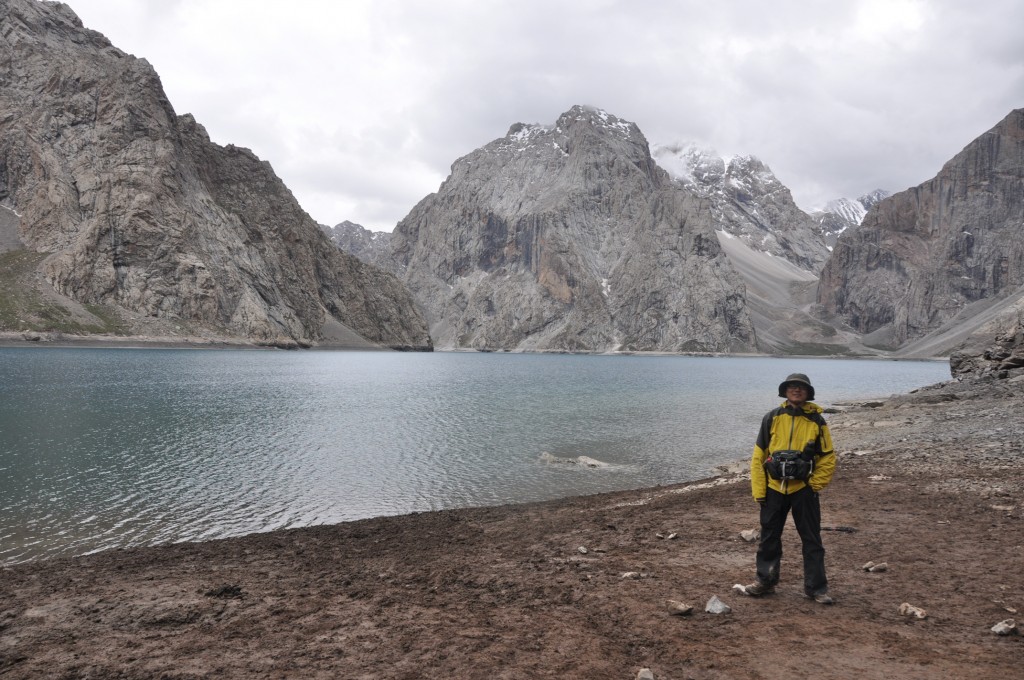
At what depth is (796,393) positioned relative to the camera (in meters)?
8.46

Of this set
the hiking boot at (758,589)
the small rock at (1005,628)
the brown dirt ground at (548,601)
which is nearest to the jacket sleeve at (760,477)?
the hiking boot at (758,589)

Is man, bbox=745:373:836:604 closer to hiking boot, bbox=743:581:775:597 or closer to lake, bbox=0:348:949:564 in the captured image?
hiking boot, bbox=743:581:775:597

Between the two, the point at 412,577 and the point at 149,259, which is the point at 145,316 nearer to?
the point at 149,259

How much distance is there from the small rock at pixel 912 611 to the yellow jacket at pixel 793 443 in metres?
1.76

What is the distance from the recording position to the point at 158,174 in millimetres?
173375

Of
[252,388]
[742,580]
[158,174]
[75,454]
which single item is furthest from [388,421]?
[158,174]

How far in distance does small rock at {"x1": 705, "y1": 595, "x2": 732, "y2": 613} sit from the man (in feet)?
2.37

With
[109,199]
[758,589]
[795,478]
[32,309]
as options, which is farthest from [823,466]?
[109,199]

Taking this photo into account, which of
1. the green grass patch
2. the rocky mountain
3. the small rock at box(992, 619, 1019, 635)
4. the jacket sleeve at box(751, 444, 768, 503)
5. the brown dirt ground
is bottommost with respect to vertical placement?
the brown dirt ground

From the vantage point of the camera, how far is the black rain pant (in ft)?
27.5

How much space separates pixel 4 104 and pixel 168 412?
196408mm

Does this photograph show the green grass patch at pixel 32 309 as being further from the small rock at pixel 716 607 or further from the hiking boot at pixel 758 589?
the hiking boot at pixel 758 589

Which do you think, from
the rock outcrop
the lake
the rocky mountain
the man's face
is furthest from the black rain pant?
the rocky mountain

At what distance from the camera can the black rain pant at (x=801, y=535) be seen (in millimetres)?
8375
